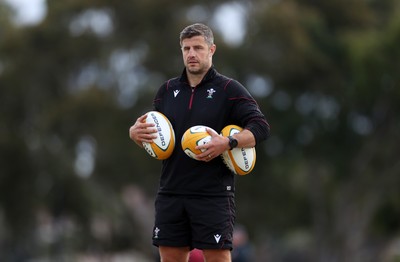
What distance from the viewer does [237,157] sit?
7332mm

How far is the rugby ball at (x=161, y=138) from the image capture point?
7418 mm

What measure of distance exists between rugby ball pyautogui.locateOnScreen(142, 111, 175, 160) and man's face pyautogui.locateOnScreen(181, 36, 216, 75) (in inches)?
18.5

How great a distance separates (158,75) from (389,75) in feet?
28.0

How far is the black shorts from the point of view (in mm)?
7344

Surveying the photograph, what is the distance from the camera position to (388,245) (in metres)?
47.9

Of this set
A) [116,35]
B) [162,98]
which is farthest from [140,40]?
[162,98]

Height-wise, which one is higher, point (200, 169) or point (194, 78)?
point (194, 78)

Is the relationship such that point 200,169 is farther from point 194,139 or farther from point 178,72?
point 178,72

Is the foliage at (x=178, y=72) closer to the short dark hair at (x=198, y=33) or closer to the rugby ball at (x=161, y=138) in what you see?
the short dark hair at (x=198, y=33)

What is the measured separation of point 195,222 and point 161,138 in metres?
0.73

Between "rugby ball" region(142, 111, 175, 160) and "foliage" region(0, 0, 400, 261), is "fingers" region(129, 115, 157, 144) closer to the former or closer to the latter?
"rugby ball" region(142, 111, 175, 160)

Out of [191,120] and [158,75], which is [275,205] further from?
[191,120]

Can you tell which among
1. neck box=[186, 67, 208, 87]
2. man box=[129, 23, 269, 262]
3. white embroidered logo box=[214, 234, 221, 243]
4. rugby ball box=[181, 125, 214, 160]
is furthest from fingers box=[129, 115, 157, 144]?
white embroidered logo box=[214, 234, 221, 243]

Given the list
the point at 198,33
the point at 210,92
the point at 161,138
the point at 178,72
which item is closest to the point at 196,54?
the point at 198,33
